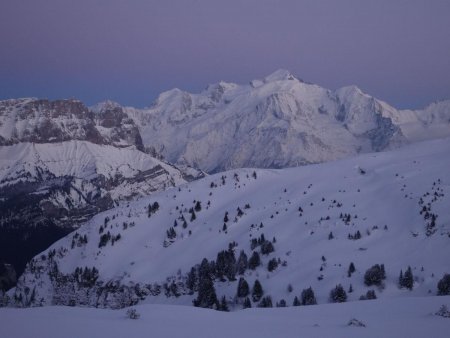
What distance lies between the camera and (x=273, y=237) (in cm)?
9400

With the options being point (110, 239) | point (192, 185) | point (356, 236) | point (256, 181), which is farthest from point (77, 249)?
point (356, 236)

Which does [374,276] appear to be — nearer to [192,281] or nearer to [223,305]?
[223,305]

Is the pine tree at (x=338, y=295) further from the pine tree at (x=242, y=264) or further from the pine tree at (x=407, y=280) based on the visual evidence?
the pine tree at (x=242, y=264)

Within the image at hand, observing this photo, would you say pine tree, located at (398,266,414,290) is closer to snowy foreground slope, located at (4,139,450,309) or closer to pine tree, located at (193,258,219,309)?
snowy foreground slope, located at (4,139,450,309)

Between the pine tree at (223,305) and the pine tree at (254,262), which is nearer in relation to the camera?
the pine tree at (223,305)

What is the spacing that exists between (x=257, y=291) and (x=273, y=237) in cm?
1882

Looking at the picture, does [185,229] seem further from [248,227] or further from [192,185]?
[192,185]

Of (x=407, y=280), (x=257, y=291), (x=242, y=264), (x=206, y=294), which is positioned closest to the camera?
(x=407, y=280)

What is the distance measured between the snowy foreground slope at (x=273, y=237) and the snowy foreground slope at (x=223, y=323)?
1410 inches

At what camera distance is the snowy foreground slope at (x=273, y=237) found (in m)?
74.5

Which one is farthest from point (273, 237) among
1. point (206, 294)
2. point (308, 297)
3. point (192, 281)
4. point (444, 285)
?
point (444, 285)

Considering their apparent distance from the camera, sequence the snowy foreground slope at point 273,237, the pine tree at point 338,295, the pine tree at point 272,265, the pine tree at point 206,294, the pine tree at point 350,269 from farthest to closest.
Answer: the pine tree at point 272,265 → the pine tree at point 206,294 → the snowy foreground slope at point 273,237 → the pine tree at point 350,269 → the pine tree at point 338,295

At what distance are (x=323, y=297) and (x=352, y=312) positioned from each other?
37844mm

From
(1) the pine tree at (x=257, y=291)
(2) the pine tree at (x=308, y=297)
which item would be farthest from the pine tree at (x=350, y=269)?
(1) the pine tree at (x=257, y=291)
